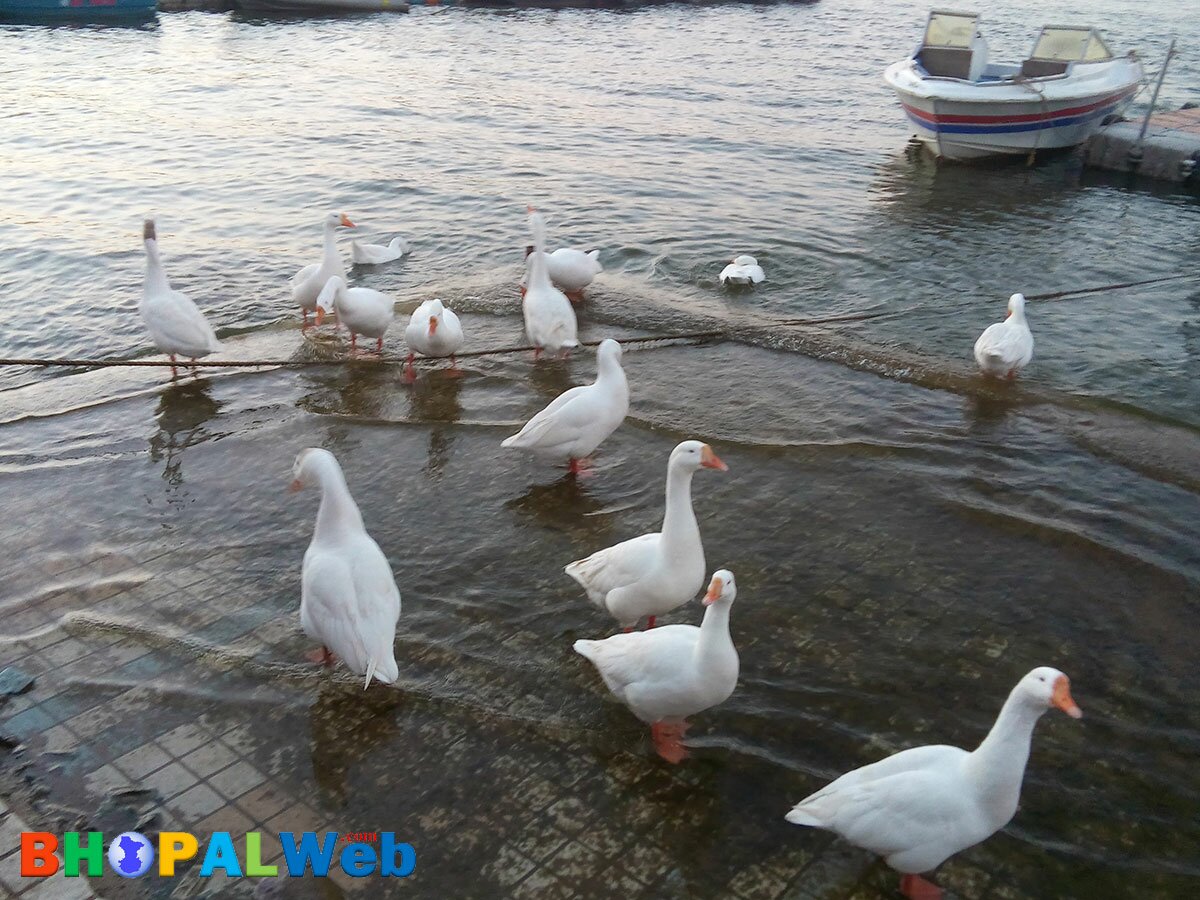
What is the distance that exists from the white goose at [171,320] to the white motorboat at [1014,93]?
15.9m

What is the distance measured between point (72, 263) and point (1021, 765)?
1337 centimetres

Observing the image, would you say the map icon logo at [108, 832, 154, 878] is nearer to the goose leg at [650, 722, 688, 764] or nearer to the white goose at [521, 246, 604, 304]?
the goose leg at [650, 722, 688, 764]

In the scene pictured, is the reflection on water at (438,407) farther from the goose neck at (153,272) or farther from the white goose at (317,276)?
the goose neck at (153,272)

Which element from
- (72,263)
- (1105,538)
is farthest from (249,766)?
(72,263)

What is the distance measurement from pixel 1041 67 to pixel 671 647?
2184 centimetres

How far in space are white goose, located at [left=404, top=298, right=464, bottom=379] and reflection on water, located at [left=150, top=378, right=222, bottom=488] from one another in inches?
74.3

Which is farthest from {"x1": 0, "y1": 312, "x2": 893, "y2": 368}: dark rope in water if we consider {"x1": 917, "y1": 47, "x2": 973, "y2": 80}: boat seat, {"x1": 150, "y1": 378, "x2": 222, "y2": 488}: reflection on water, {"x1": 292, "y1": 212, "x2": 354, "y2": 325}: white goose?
{"x1": 917, "y1": 47, "x2": 973, "y2": 80}: boat seat

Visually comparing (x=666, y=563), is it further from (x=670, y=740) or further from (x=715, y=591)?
(x=670, y=740)

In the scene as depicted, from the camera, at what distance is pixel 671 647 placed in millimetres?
4395

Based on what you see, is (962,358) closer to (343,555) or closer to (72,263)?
(343,555)

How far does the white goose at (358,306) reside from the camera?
948cm

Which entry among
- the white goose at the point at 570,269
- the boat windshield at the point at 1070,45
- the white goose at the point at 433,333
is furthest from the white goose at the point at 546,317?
the boat windshield at the point at 1070,45

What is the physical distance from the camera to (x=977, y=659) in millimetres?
5191

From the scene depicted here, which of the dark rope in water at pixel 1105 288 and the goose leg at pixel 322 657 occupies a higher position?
the dark rope in water at pixel 1105 288
